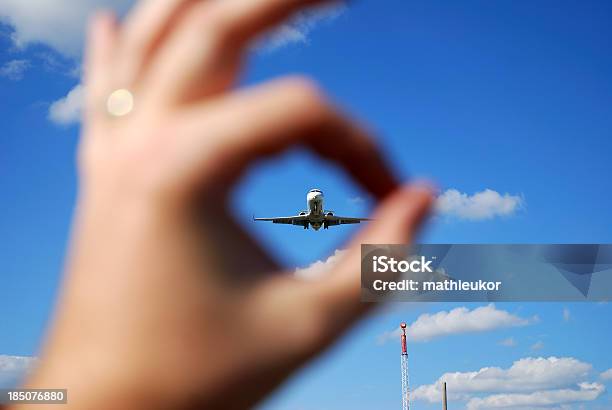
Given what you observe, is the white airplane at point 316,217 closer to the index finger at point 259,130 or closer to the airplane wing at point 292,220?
the airplane wing at point 292,220

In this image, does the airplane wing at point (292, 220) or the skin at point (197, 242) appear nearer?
the skin at point (197, 242)

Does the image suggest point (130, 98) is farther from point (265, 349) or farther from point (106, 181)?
point (265, 349)

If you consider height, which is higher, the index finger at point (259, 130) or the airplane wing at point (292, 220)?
the airplane wing at point (292, 220)

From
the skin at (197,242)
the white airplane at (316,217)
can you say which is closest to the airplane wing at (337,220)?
the white airplane at (316,217)

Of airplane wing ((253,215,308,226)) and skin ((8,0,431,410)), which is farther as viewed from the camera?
airplane wing ((253,215,308,226))

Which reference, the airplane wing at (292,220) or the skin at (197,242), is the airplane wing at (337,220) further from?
the skin at (197,242)

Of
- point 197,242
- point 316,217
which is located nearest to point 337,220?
point 316,217

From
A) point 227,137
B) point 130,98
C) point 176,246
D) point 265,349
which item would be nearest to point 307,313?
point 265,349

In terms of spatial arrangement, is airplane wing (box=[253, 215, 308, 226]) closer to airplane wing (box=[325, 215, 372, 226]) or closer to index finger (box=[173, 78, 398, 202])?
airplane wing (box=[325, 215, 372, 226])

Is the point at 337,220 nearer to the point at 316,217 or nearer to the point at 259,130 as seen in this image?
the point at 316,217

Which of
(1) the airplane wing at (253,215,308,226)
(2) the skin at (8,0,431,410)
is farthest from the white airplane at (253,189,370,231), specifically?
(2) the skin at (8,0,431,410)
